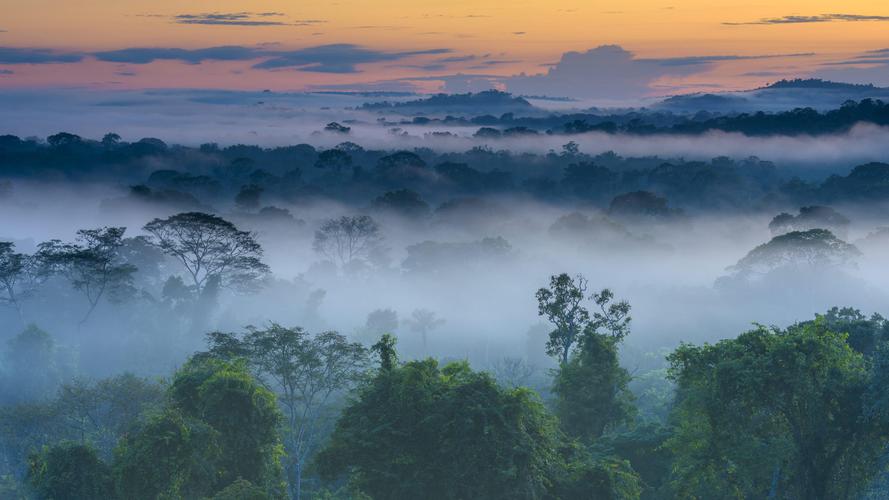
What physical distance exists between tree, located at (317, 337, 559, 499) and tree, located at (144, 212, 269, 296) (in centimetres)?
4243

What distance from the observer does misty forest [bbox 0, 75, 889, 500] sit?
876 inches

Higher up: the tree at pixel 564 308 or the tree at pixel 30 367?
the tree at pixel 564 308

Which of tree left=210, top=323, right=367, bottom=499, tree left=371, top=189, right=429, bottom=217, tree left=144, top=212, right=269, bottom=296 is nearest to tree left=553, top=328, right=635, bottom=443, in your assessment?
tree left=210, top=323, right=367, bottom=499

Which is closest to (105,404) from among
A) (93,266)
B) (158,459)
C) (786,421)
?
(158,459)

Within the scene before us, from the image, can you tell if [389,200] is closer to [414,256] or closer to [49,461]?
[414,256]

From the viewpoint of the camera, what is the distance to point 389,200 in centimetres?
9931

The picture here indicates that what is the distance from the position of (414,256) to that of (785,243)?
32.5 meters

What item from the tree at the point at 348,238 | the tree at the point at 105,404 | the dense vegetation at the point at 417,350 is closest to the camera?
the dense vegetation at the point at 417,350

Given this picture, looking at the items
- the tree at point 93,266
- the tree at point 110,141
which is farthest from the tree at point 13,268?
the tree at point 110,141

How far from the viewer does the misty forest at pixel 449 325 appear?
22250 millimetres

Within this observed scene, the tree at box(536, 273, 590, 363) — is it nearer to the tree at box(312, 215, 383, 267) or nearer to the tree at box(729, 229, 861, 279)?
the tree at box(729, 229, 861, 279)

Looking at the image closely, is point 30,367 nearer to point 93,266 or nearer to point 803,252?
point 93,266

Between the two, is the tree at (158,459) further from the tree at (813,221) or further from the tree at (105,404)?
the tree at (813,221)

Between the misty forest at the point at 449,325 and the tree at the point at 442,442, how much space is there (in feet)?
0.22
